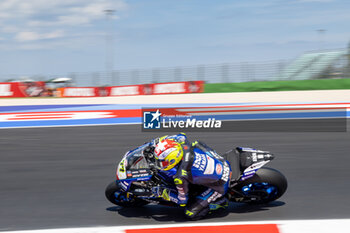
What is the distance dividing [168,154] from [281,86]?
20.2 m

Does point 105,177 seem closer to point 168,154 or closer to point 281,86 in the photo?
point 168,154

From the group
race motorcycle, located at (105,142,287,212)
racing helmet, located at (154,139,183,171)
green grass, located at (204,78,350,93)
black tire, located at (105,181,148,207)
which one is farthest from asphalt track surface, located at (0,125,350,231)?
green grass, located at (204,78,350,93)

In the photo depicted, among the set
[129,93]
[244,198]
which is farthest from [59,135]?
[129,93]

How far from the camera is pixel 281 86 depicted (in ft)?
78.5

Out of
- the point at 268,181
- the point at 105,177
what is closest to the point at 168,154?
the point at 268,181

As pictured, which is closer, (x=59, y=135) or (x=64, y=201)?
(x=64, y=201)

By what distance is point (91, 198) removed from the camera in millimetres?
6293

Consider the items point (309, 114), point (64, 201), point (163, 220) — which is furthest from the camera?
point (309, 114)

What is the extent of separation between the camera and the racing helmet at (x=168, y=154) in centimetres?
479

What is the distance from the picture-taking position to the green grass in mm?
22562

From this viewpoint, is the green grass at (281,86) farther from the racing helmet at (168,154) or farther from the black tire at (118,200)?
the racing helmet at (168,154)

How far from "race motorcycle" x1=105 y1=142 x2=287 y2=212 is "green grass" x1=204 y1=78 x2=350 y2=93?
18342mm

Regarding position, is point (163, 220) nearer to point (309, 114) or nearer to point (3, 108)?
point (309, 114)

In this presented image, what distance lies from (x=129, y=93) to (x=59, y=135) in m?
19.9
